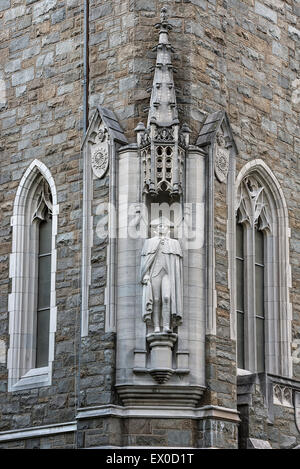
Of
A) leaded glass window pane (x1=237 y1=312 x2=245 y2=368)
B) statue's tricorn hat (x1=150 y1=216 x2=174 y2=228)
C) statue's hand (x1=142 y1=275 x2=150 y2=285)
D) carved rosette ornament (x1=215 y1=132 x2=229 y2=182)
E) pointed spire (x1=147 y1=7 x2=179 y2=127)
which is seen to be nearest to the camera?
statue's hand (x1=142 y1=275 x2=150 y2=285)

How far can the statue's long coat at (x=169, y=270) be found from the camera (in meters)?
18.6

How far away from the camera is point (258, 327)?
21938 mm

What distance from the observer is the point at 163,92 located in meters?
19.6

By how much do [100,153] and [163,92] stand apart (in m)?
1.46

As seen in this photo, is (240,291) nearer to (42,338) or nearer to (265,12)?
(42,338)

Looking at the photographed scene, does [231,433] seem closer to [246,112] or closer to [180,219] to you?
[180,219]

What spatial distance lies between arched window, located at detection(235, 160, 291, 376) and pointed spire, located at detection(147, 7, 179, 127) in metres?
2.59

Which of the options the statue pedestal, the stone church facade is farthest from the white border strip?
the statue pedestal

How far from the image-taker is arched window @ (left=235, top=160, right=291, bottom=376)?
70.9 feet

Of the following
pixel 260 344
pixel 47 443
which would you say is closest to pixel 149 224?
pixel 260 344

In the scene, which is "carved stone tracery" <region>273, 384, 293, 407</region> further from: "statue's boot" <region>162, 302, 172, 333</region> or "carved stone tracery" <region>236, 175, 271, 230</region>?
"carved stone tracery" <region>236, 175, 271, 230</region>
